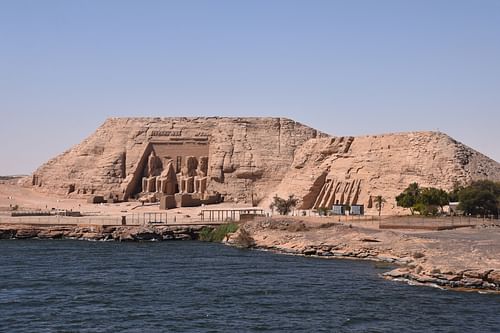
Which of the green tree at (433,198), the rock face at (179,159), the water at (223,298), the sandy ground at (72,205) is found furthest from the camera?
the rock face at (179,159)

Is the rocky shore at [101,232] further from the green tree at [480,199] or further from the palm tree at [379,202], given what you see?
the green tree at [480,199]

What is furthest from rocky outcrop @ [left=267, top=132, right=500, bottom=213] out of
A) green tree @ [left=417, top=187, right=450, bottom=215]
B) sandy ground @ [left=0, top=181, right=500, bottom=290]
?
sandy ground @ [left=0, top=181, right=500, bottom=290]

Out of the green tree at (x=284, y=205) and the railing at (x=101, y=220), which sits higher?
the green tree at (x=284, y=205)

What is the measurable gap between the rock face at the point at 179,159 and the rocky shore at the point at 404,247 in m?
30.5

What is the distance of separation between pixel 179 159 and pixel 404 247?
5019 cm

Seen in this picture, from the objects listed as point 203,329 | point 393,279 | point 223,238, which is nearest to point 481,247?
point 393,279

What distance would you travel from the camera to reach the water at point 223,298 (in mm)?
23109

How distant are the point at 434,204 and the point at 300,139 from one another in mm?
30143

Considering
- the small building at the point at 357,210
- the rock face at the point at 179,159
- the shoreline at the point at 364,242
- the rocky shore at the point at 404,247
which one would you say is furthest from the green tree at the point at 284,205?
the rock face at the point at 179,159

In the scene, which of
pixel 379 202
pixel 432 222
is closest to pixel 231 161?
pixel 379 202

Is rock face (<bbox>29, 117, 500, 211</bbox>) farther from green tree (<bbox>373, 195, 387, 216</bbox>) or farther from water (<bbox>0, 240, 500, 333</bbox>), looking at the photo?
water (<bbox>0, 240, 500, 333</bbox>)

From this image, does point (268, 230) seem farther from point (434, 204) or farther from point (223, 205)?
point (223, 205)

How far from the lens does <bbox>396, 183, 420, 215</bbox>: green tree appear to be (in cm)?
5475

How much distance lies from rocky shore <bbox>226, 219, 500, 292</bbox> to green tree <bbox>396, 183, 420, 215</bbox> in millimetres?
9212
